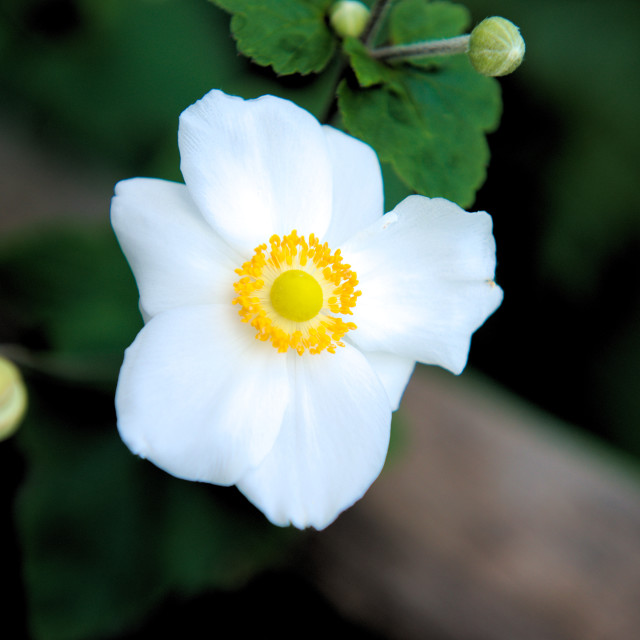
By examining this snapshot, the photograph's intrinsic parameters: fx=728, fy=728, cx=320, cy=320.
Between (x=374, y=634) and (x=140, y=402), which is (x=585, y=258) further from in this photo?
(x=140, y=402)

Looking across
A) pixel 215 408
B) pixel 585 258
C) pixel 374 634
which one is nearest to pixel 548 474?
pixel 374 634

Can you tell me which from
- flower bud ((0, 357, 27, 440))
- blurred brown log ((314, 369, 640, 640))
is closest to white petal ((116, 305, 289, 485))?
flower bud ((0, 357, 27, 440))

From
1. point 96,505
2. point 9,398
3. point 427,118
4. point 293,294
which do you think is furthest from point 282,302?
point 96,505

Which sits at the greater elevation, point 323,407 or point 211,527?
point 323,407

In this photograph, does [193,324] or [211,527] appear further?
[211,527]

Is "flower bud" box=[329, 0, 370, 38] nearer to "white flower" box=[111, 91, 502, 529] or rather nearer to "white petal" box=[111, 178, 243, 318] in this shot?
"white flower" box=[111, 91, 502, 529]

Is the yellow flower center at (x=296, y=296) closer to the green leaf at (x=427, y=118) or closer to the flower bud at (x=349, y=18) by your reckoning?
the green leaf at (x=427, y=118)
